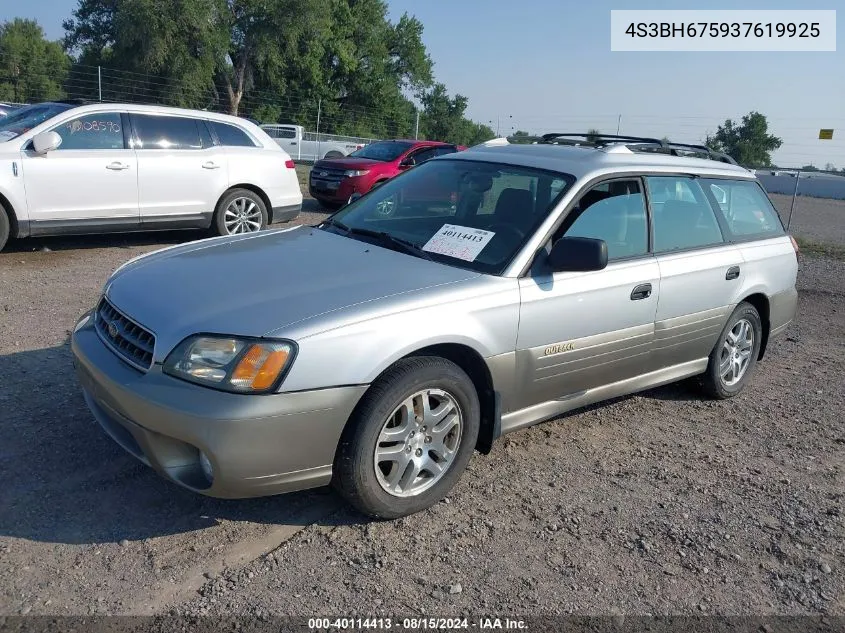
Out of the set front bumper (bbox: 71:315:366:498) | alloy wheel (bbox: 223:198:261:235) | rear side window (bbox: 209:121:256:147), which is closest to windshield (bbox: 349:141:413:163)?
rear side window (bbox: 209:121:256:147)

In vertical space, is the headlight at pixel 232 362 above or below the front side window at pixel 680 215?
below

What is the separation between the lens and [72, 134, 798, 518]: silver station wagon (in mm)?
2936

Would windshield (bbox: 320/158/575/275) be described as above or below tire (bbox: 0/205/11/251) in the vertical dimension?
above

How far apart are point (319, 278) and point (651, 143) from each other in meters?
2.74

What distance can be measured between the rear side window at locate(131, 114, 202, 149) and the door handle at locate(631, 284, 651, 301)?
627 cm

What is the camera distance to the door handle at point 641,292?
4152mm

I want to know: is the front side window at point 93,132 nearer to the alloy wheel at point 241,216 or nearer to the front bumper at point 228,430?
the alloy wheel at point 241,216

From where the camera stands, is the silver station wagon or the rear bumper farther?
the rear bumper

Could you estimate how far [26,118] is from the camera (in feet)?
26.5

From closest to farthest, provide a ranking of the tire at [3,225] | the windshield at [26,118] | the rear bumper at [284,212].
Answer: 1. the tire at [3,225]
2. the windshield at [26,118]
3. the rear bumper at [284,212]

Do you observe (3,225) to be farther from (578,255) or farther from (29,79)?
(29,79)

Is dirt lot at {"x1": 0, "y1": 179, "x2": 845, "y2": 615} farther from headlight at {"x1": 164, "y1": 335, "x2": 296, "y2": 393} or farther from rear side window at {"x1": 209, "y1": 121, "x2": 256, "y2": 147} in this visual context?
rear side window at {"x1": 209, "y1": 121, "x2": 256, "y2": 147}

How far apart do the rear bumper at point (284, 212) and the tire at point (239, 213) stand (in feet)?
0.41

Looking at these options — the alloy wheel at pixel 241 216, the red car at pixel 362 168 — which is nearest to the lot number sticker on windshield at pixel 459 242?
the alloy wheel at pixel 241 216
